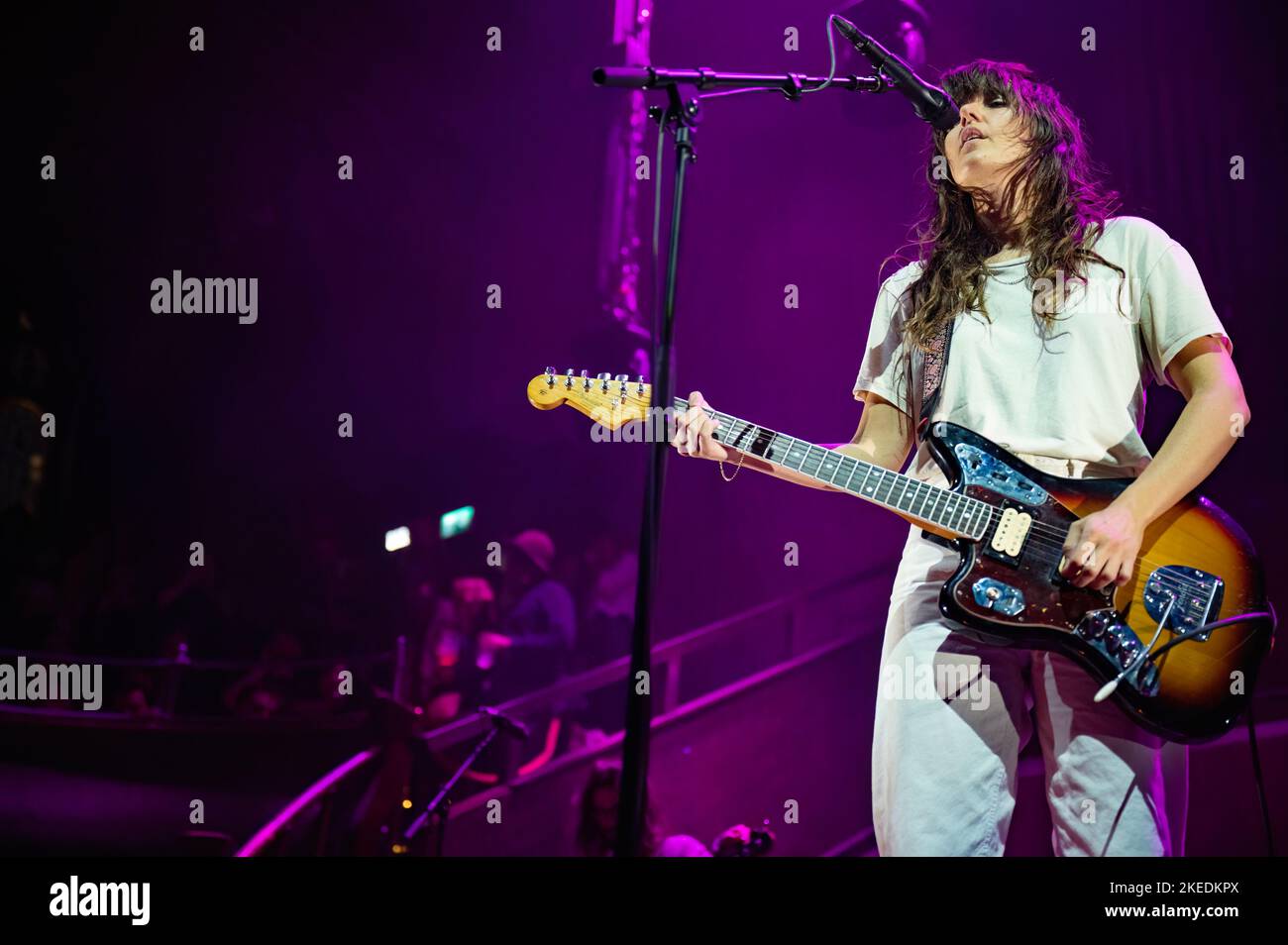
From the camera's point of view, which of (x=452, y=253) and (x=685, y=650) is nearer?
(x=452, y=253)

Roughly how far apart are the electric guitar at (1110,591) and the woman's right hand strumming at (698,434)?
0.41 metres

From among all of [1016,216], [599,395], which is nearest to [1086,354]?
[1016,216]

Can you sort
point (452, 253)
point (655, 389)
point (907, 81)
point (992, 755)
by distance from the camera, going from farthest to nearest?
1. point (452, 253)
2. point (907, 81)
3. point (992, 755)
4. point (655, 389)

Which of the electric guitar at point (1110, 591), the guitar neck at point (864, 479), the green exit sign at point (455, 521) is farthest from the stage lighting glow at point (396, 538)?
the electric guitar at point (1110, 591)

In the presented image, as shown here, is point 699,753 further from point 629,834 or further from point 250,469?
point 629,834

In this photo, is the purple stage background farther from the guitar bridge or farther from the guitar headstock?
the guitar bridge

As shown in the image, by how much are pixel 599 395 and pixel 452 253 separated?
1925 millimetres

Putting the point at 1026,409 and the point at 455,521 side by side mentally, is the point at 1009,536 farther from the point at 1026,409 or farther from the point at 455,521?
the point at 455,521

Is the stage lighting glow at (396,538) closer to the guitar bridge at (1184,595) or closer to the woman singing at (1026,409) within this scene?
the woman singing at (1026,409)

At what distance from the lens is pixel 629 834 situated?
199cm

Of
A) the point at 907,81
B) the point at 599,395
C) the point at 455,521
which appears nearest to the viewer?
the point at 907,81

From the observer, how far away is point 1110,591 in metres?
2.37

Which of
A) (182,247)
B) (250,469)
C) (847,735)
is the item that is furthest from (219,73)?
(847,735)
